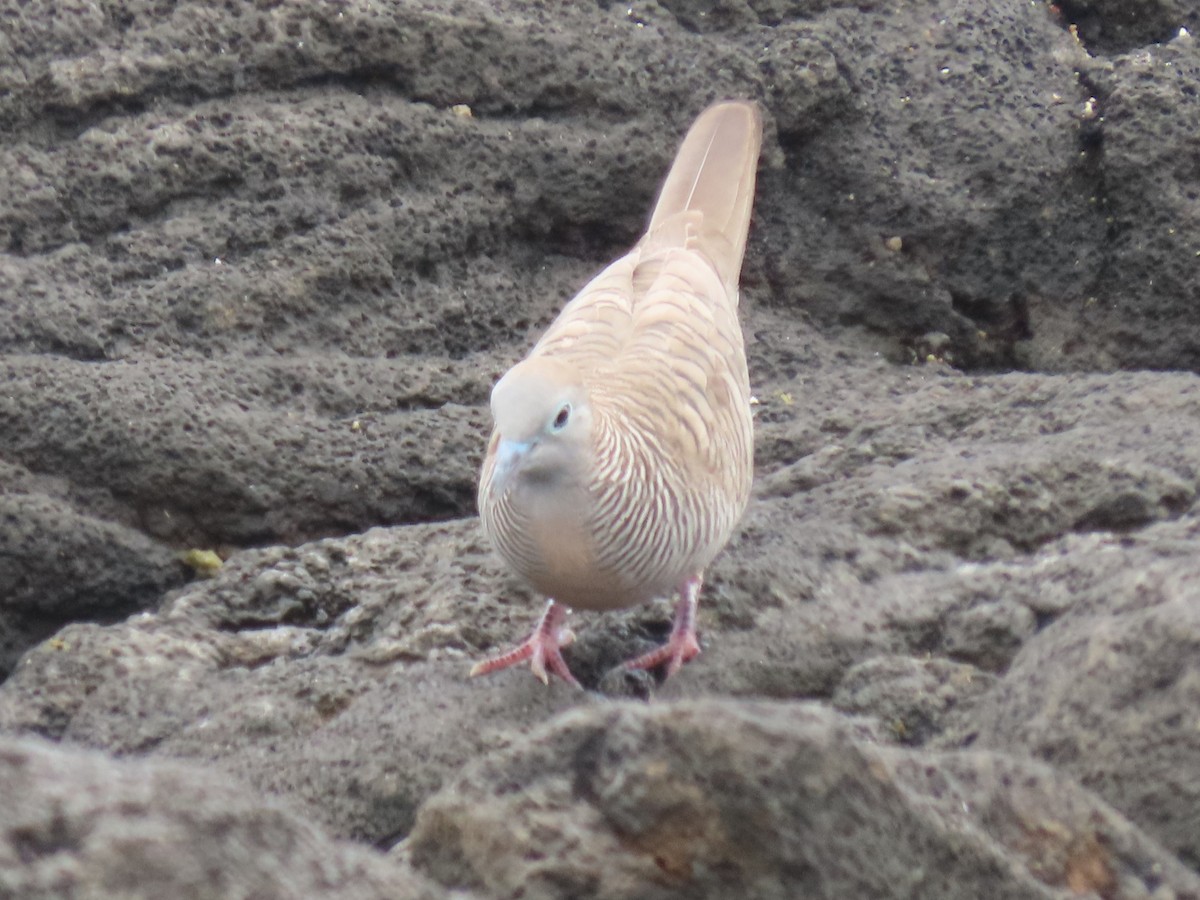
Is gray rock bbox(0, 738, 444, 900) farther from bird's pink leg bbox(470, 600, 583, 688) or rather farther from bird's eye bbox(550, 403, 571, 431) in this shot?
bird's pink leg bbox(470, 600, 583, 688)

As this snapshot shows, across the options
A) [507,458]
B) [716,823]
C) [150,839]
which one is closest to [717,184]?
[507,458]

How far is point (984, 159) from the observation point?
5652 mm

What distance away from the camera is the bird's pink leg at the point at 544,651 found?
3.69 metres

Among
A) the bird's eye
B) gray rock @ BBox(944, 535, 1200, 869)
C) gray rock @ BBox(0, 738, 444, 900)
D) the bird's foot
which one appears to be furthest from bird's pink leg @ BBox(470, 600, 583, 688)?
gray rock @ BBox(0, 738, 444, 900)

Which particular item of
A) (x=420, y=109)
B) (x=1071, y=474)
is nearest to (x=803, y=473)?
(x=1071, y=474)

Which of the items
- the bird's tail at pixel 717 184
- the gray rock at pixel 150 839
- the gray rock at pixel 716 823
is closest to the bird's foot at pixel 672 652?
the bird's tail at pixel 717 184

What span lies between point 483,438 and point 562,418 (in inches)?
62.5

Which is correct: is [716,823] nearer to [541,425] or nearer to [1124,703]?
[1124,703]

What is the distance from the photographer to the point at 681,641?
12.7 feet

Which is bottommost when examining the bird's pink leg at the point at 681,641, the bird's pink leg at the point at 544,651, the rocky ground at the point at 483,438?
the bird's pink leg at the point at 544,651

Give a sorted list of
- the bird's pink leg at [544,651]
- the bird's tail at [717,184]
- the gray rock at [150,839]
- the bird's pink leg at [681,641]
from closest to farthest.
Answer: the gray rock at [150,839]
the bird's pink leg at [544,651]
the bird's pink leg at [681,641]
the bird's tail at [717,184]

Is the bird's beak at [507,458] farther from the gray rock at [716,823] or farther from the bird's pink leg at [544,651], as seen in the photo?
the gray rock at [716,823]

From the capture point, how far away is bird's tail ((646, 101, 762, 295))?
495cm

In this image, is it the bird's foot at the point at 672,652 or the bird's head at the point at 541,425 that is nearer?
the bird's head at the point at 541,425
